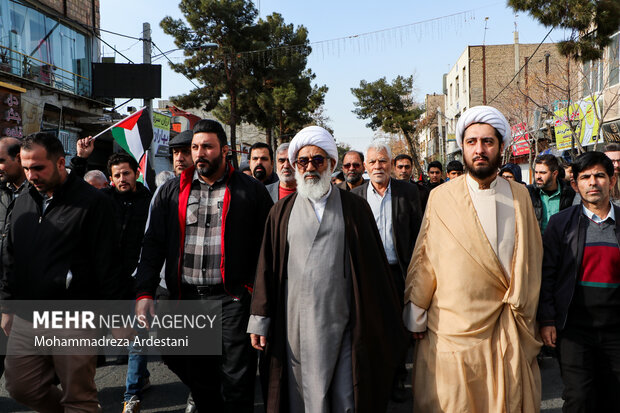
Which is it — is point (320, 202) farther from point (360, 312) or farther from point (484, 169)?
point (484, 169)

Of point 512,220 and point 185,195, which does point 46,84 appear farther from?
point 512,220

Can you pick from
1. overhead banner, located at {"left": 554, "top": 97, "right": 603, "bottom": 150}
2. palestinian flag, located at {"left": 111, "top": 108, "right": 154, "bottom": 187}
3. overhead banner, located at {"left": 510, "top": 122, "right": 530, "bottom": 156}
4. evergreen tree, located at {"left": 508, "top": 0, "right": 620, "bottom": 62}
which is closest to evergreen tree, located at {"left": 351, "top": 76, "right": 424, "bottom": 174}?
overhead banner, located at {"left": 510, "top": 122, "right": 530, "bottom": 156}

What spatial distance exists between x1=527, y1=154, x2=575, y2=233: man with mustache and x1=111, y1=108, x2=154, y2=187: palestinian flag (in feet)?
18.5

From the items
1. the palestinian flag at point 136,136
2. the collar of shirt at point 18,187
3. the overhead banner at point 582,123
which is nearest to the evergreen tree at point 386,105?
the overhead banner at point 582,123

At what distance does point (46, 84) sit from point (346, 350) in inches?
710

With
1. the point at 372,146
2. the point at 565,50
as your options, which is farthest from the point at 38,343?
the point at 565,50

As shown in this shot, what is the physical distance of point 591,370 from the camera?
120 inches

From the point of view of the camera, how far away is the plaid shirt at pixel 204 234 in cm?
329

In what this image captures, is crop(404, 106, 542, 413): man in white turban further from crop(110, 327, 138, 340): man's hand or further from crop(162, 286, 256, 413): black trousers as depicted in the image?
crop(110, 327, 138, 340): man's hand

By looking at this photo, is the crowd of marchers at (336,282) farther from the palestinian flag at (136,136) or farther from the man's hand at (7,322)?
the palestinian flag at (136,136)

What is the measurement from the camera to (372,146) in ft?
16.8

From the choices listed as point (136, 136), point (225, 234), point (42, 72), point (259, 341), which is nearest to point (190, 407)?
point (259, 341)

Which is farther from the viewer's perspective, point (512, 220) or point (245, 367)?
point (245, 367)

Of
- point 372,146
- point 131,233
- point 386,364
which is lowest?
point 386,364
